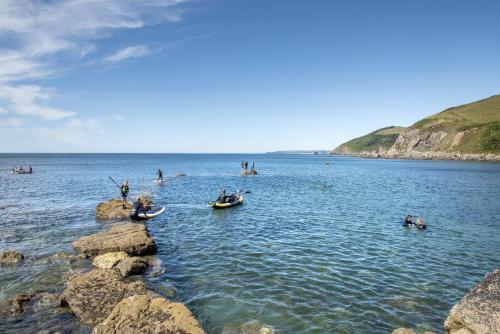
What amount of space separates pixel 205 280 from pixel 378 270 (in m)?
9.76

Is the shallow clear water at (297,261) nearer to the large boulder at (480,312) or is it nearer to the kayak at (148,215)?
the kayak at (148,215)

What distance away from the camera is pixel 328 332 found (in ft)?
41.4

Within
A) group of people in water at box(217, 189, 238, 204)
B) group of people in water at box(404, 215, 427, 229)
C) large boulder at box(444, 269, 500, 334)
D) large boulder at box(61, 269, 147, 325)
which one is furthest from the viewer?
group of people in water at box(217, 189, 238, 204)

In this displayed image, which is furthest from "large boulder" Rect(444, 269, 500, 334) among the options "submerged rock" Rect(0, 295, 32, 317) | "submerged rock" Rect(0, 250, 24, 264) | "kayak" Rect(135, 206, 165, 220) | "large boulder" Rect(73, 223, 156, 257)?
"kayak" Rect(135, 206, 165, 220)

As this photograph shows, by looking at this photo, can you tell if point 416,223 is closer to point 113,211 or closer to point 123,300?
point 123,300

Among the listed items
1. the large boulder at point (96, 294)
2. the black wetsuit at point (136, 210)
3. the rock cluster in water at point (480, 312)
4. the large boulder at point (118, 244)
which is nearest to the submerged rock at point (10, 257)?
the large boulder at point (118, 244)

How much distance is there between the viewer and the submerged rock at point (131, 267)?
58.0 feet

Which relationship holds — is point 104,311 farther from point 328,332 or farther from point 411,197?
point 411,197

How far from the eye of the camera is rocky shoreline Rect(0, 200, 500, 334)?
1031cm

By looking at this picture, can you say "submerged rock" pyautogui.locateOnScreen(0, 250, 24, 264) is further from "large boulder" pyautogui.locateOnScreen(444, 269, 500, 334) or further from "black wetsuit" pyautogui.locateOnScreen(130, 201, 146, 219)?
"large boulder" pyautogui.locateOnScreen(444, 269, 500, 334)

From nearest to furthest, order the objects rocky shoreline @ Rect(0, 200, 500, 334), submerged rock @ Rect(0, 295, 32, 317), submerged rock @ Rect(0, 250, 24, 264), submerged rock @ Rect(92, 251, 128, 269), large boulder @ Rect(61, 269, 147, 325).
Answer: rocky shoreline @ Rect(0, 200, 500, 334)
large boulder @ Rect(61, 269, 147, 325)
submerged rock @ Rect(0, 295, 32, 317)
submerged rock @ Rect(92, 251, 128, 269)
submerged rock @ Rect(0, 250, 24, 264)

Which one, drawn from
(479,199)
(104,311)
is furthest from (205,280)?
(479,199)

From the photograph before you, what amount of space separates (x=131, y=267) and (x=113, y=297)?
430 centimetres

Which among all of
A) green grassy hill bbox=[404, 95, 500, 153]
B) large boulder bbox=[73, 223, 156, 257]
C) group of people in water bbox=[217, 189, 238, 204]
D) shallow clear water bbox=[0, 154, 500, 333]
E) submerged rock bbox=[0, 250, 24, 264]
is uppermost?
green grassy hill bbox=[404, 95, 500, 153]
